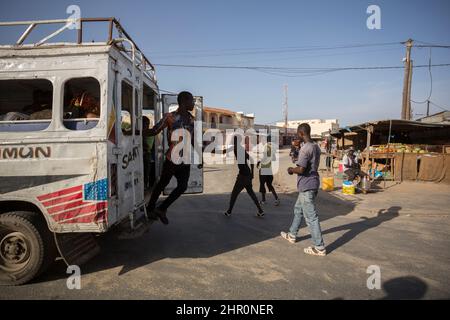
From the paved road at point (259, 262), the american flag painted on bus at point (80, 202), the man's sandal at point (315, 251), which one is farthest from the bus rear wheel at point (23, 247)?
the man's sandal at point (315, 251)

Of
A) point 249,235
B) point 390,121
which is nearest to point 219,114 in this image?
point 390,121

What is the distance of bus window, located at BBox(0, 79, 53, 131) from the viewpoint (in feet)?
11.2

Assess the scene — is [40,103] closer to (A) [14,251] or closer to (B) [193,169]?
(A) [14,251]

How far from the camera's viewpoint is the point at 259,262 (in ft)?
13.9

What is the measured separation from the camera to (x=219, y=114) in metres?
48.3

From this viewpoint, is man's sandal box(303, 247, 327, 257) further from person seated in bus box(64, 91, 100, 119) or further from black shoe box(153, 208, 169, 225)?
person seated in bus box(64, 91, 100, 119)

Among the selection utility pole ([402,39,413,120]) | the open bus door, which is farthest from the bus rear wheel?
utility pole ([402,39,413,120])

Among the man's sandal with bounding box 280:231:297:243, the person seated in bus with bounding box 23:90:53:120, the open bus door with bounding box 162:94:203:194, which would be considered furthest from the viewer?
the open bus door with bounding box 162:94:203:194

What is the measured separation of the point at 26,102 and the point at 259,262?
5.18 m

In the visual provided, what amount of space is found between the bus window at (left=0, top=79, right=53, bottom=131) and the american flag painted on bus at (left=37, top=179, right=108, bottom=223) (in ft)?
2.79

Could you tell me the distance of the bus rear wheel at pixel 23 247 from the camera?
338cm

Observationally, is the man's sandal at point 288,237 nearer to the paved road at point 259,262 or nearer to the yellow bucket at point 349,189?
the paved road at point 259,262

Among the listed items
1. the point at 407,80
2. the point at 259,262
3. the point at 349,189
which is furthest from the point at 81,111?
the point at 407,80
